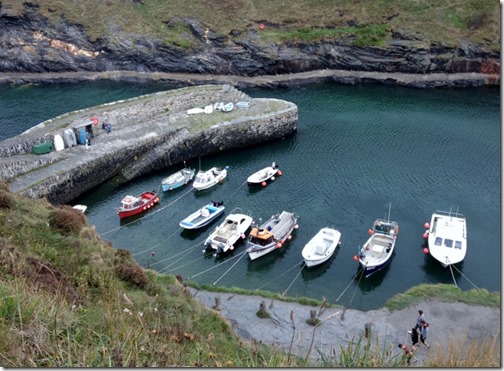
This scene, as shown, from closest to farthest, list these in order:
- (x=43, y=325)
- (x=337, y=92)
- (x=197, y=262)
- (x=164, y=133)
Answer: (x=43, y=325) → (x=197, y=262) → (x=164, y=133) → (x=337, y=92)

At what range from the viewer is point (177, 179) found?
44.3 metres

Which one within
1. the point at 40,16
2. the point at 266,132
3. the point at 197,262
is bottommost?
the point at 197,262

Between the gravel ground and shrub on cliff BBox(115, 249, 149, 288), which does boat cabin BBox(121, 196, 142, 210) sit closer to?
the gravel ground

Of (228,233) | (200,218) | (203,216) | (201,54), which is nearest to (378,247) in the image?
(228,233)

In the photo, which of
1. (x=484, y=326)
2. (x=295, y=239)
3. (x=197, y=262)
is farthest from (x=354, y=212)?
(x=484, y=326)

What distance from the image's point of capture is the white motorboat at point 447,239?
1280 inches

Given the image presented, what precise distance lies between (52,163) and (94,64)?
43570 millimetres

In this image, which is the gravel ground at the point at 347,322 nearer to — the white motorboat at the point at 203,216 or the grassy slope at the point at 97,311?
the grassy slope at the point at 97,311

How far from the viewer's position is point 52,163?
42250 millimetres

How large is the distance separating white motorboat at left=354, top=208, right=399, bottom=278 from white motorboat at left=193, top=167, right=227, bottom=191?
15.2 m

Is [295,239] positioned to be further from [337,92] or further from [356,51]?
[356,51]

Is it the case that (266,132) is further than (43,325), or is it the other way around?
(266,132)

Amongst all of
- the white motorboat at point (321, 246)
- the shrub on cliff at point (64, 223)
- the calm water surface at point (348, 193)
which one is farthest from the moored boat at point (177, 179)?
the shrub on cliff at point (64, 223)

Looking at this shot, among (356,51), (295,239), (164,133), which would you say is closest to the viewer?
(295,239)
